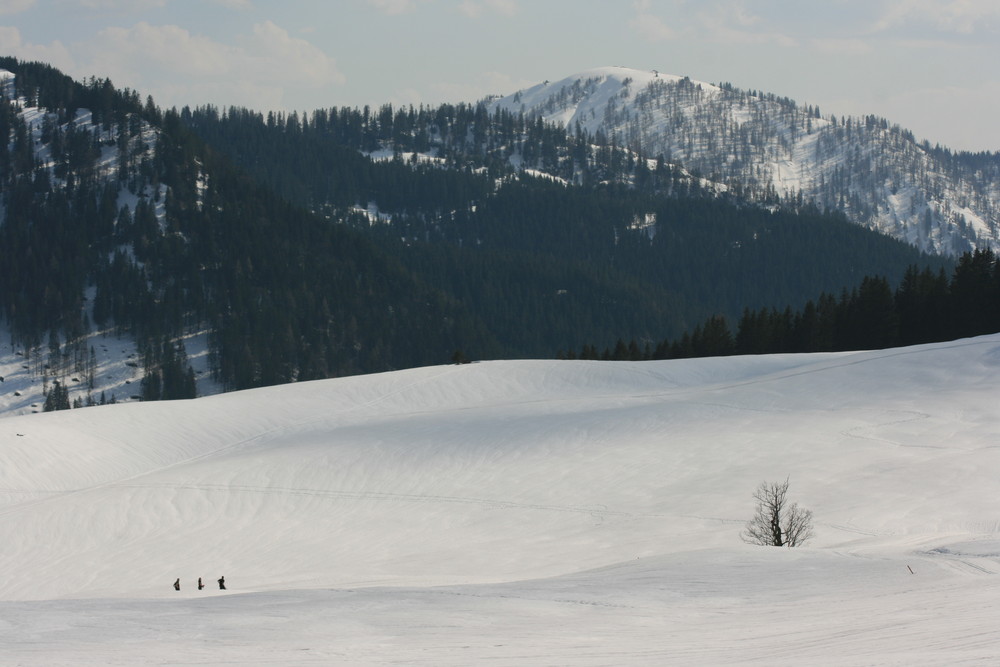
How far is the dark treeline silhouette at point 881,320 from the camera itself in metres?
98.0

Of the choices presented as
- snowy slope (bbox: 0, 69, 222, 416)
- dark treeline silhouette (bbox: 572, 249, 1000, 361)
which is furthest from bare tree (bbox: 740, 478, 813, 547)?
snowy slope (bbox: 0, 69, 222, 416)

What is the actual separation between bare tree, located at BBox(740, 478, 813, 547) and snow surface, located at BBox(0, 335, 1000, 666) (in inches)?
38.9

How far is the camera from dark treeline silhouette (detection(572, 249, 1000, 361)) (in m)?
98.0

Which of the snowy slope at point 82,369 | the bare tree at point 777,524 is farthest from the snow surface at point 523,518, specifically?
the snowy slope at point 82,369

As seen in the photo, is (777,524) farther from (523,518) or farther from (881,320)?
(881,320)

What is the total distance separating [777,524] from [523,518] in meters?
12.8

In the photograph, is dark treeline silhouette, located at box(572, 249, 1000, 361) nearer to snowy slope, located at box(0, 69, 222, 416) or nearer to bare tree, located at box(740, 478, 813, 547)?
bare tree, located at box(740, 478, 813, 547)

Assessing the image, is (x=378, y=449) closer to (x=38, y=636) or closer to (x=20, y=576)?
(x=20, y=576)

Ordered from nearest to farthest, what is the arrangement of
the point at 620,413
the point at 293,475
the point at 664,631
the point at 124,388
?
the point at 664,631
the point at 293,475
the point at 620,413
the point at 124,388

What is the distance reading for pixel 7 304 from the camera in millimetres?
187375

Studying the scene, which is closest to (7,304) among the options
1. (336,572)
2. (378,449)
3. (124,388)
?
(124,388)

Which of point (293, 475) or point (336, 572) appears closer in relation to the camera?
point (336, 572)

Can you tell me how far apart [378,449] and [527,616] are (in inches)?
1373

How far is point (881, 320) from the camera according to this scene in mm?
103500
